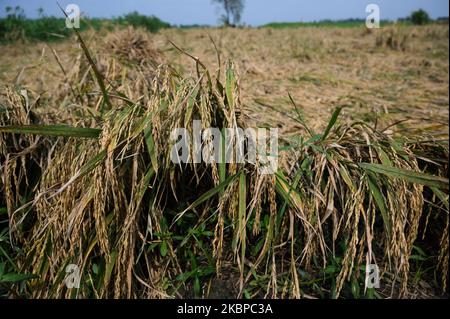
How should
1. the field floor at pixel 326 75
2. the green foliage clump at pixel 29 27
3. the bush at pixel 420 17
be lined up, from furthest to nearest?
the bush at pixel 420 17, the green foliage clump at pixel 29 27, the field floor at pixel 326 75

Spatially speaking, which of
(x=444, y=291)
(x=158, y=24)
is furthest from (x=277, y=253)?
(x=158, y=24)

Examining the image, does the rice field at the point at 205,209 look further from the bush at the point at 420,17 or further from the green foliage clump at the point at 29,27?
the bush at the point at 420,17

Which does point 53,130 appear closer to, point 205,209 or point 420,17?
point 205,209

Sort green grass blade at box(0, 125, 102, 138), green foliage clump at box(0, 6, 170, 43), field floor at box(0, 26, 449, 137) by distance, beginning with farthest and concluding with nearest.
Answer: green foliage clump at box(0, 6, 170, 43), field floor at box(0, 26, 449, 137), green grass blade at box(0, 125, 102, 138)

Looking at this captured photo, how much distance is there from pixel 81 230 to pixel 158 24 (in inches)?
342

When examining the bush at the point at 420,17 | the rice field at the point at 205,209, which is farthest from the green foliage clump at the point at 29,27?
the bush at the point at 420,17

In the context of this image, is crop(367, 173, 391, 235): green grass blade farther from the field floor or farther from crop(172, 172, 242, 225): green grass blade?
crop(172, 172, 242, 225): green grass blade

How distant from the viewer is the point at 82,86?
2.19m

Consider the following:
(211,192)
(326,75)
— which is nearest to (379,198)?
(211,192)

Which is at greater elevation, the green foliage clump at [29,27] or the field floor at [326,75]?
the green foliage clump at [29,27]

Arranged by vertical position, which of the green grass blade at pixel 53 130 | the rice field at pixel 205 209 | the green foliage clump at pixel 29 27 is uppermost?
the green foliage clump at pixel 29 27

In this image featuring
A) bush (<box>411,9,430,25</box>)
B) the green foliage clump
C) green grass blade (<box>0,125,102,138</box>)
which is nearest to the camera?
green grass blade (<box>0,125,102,138</box>)

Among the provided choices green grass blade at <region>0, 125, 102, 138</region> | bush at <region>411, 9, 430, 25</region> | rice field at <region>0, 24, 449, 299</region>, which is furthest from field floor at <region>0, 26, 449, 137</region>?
bush at <region>411, 9, 430, 25</region>
